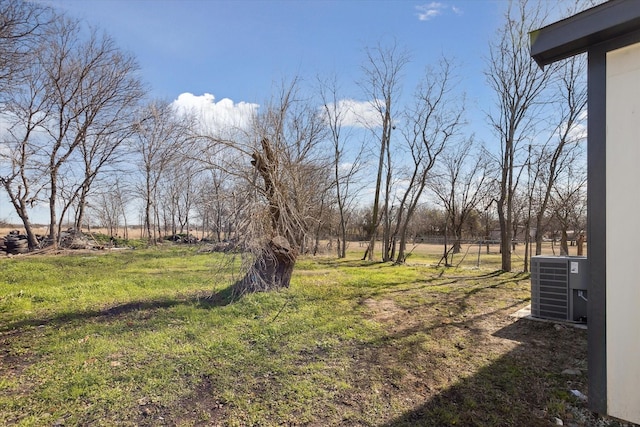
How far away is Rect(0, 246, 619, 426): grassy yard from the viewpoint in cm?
265

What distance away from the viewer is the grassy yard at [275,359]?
104 inches

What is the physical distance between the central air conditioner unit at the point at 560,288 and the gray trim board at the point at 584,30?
3.03m

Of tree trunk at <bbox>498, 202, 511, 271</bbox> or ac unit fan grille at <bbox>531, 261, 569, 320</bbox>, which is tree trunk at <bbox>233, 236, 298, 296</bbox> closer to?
ac unit fan grille at <bbox>531, 261, 569, 320</bbox>

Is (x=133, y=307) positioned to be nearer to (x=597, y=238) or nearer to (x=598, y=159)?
(x=597, y=238)

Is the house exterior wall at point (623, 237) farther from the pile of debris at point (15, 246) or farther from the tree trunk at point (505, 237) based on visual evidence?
the pile of debris at point (15, 246)

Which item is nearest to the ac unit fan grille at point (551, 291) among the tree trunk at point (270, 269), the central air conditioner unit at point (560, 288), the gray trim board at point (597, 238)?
the central air conditioner unit at point (560, 288)

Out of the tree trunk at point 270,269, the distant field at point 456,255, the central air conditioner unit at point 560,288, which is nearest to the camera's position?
the central air conditioner unit at point 560,288

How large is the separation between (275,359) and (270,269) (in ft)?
9.90

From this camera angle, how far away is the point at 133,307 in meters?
5.52

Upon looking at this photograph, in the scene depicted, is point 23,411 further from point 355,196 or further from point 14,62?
point 355,196

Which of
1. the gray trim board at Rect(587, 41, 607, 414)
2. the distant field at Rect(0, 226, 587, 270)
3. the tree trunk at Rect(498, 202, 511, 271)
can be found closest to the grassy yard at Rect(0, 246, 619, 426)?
the gray trim board at Rect(587, 41, 607, 414)

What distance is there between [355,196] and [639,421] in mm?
15270

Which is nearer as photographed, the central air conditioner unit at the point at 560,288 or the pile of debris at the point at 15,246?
the central air conditioner unit at the point at 560,288

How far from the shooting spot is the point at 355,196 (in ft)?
56.9
